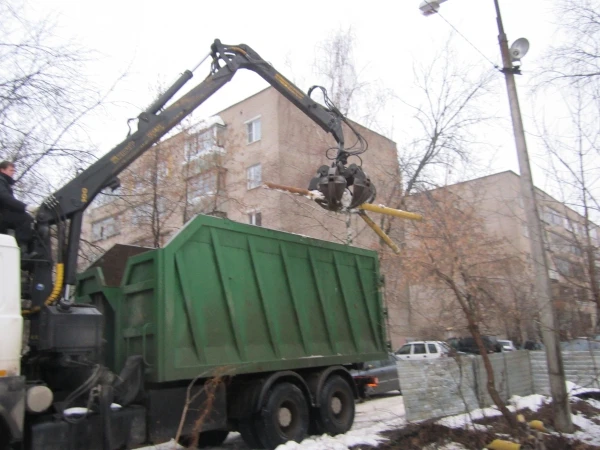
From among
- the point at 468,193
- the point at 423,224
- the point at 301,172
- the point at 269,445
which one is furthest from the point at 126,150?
the point at 468,193

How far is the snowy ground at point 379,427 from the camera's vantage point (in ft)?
24.3

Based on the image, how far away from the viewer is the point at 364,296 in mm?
9797

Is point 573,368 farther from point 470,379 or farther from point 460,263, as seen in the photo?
point 460,263

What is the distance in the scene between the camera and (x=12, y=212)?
19.0 feet

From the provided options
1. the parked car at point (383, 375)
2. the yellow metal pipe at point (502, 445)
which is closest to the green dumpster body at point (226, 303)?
the yellow metal pipe at point (502, 445)

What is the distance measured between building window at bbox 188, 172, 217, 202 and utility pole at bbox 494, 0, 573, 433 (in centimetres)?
945

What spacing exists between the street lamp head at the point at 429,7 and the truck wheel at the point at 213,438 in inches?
304

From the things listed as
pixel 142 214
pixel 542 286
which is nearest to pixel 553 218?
pixel 542 286

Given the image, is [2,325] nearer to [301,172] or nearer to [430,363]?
[430,363]

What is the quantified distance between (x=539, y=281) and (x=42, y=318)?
280 inches

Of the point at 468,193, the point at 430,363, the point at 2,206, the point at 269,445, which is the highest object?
the point at 468,193

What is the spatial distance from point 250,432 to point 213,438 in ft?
4.33

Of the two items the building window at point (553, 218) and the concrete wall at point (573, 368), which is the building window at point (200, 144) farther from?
the concrete wall at point (573, 368)

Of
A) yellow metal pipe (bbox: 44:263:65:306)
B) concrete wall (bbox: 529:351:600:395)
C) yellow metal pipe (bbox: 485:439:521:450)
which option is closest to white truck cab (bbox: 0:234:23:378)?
yellow metal pipe (bbox: 44:263:65:306)
